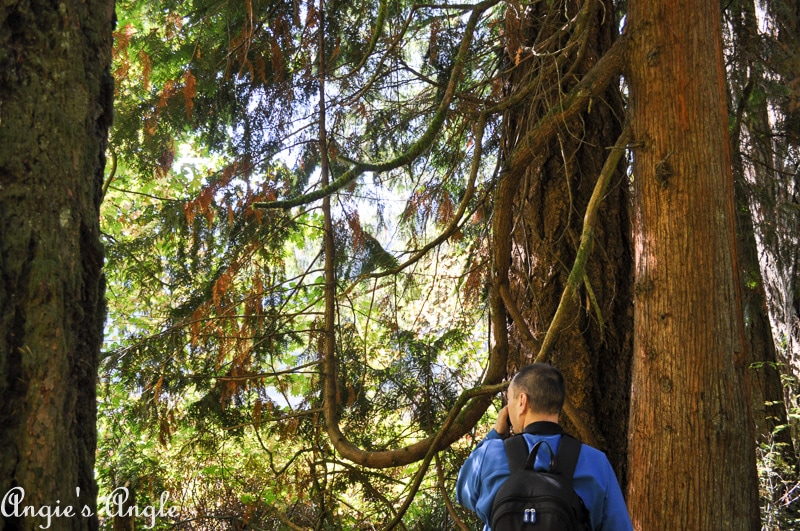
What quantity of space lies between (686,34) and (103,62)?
2.87 m

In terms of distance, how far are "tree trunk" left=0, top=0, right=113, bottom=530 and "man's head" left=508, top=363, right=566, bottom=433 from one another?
1618 mm

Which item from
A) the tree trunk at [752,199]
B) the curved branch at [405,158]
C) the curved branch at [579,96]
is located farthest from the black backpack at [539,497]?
the tree trunk at [752,199]

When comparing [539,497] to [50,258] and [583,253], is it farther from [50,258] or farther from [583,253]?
[50,258]

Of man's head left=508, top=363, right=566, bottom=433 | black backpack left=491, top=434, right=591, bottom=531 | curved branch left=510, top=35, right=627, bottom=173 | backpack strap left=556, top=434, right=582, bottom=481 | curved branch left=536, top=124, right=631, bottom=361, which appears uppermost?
curved branch left=510, top=35, right=627, bottom=173

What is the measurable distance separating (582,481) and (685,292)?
1.21 metres

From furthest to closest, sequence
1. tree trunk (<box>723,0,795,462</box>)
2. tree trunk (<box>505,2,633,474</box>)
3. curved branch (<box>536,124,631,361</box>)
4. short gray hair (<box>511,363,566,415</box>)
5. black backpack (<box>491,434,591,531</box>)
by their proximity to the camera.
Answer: tree trunk (<box>723,0,795,462</box>) < tree trunk (<box>505,2,633,474</box>) < curved branch (<box>536,124,631,361</box>) < short gray hair (<box>511,363,566,415</box>) < black backpack (<box>491,434,591,531</box>)

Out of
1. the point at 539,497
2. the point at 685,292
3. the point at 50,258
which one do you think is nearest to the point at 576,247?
the point at 685,292

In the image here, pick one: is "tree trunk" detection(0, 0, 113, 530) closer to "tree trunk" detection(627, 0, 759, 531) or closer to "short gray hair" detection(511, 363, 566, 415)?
"short gray hair" detection(511, 363, 566, 415)

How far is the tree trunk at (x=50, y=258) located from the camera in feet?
5.96

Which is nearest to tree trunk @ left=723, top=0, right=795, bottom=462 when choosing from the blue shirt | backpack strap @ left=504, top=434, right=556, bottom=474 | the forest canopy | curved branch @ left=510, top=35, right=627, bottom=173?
the forest canopy

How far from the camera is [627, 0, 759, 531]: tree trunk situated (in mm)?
3238

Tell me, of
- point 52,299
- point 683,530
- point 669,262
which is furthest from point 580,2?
point 52,299

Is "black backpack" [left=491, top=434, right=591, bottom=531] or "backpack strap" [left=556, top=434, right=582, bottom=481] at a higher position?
"backpack strap" [left=556, top=434, right=582, bottom=481]

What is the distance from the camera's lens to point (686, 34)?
144 inches
